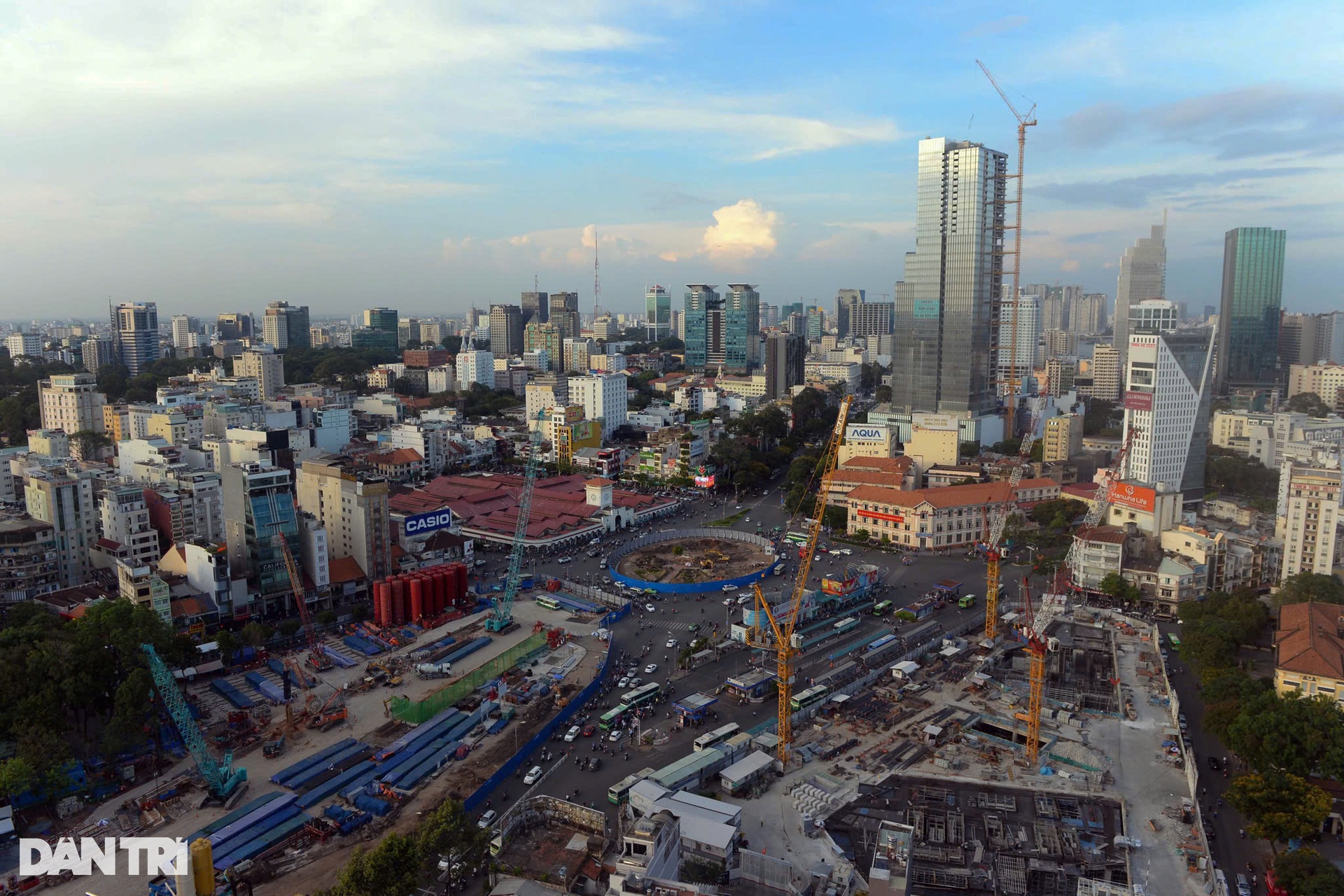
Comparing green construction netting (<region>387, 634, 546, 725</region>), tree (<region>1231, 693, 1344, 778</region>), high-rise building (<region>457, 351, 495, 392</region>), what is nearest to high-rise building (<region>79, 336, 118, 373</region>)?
high-rise building (<region>457, 351, 495, 392</region>)

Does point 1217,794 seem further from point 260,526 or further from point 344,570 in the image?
point 260,526

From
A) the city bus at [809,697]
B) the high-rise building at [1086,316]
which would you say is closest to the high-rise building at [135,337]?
the city bus at [809,697]

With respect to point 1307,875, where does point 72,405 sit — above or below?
above

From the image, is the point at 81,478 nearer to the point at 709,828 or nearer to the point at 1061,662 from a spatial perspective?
the point at 709,828

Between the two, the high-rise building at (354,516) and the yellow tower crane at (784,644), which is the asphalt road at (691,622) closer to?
the yellow tower crane at (784,644)

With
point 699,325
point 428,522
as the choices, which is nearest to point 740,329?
point 699,325

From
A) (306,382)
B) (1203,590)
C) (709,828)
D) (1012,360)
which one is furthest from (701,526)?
(306,382)
